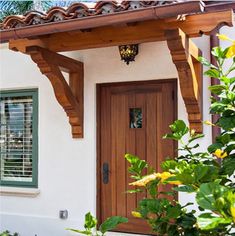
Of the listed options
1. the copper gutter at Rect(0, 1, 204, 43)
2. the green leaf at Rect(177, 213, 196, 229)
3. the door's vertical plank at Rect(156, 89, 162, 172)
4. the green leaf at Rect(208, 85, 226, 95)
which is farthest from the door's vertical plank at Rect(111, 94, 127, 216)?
the green leaf at Rect(177, 213, 196, 229)

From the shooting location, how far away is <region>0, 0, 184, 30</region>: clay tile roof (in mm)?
3316

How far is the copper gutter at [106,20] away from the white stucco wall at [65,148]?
134 centimetres

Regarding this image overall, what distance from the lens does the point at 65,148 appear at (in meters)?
5.21

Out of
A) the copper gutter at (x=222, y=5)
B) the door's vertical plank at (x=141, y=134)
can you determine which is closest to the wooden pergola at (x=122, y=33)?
the copper gutter at (x=222, y=5)

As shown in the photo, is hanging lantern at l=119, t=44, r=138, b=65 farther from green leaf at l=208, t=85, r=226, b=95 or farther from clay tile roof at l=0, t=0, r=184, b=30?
green leaf at l=208, t=85, r=226, b=95

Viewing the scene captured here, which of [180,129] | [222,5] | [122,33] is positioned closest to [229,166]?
[180,129]

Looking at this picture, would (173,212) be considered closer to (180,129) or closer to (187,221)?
(187,221)

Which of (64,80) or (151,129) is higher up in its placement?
(64,80)

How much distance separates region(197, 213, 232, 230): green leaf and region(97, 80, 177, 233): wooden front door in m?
3.42

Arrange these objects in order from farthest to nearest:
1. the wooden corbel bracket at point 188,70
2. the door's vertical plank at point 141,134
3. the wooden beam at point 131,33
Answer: the door's vertical plank at point 141,134 → the wooden beam at point 131,33 → the wooden corbel bracket at point 188,70

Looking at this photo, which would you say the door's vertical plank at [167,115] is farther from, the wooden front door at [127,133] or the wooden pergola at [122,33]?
the wooden pergola at [122,33]

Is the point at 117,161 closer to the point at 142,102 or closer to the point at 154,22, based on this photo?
the point at 142,102

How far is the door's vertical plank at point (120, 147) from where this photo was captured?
16.0 feet

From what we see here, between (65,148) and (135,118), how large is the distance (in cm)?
111
